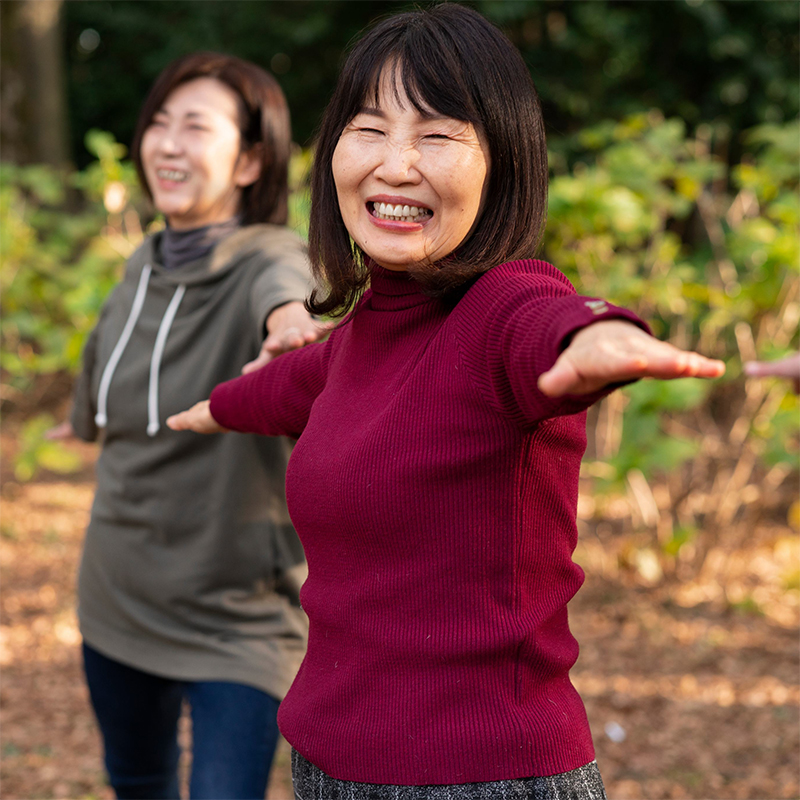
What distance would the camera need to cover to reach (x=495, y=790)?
114 cm

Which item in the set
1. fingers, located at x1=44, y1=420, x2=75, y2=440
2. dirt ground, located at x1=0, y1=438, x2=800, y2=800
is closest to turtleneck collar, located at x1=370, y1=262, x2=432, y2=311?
fingers, located at x1=44, y1=420, x2=75, y2=440

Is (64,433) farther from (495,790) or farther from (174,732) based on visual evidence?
(495,790)

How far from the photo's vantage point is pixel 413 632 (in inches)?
45.8

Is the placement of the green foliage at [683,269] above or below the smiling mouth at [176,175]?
below

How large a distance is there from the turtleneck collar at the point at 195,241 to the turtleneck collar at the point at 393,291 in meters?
0.99

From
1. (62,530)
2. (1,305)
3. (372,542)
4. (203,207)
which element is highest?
(203,207)

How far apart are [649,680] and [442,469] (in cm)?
318

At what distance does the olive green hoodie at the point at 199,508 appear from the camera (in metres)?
2.04

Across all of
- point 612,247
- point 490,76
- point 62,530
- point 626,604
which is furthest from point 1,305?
point 490,76

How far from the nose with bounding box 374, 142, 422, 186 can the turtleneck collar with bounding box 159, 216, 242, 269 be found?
1078mm

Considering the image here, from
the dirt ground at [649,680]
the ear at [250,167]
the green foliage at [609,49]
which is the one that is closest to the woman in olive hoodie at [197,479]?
the ear at [250,167]

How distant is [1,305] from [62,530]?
4.76ft

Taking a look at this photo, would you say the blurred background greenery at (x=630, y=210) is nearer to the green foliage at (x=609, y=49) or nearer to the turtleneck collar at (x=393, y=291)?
the green foliage at (x=609, y=49)

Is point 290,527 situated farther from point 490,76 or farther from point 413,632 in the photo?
point 490,76
